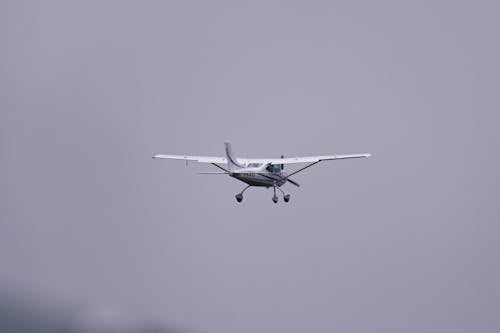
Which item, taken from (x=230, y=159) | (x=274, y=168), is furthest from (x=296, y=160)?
(x=230, y=159)

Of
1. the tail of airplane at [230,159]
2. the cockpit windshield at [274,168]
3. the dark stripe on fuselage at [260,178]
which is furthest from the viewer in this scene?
the cockpit windshield at [274,168]

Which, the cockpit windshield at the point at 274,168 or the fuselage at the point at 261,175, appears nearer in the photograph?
the fuselage at the point at 261,175

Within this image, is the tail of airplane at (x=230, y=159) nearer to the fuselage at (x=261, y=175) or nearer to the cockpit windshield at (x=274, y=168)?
the fuselage at (x=261, y=175)

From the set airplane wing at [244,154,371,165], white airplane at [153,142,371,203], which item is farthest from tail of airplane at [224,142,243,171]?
airplane wing at [244,154,371,165]

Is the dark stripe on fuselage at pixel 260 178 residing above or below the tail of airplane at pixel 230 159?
below

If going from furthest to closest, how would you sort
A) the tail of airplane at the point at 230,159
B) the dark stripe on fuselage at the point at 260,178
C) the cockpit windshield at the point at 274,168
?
the cockpit windshield at the point at 274,168
the dark stripe on fuselage at the point at 260,178
the tail of airplane at the point at 230,159

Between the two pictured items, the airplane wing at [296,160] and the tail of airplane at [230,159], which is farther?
the airplane wing at [296,160]

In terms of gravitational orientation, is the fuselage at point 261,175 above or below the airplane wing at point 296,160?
below

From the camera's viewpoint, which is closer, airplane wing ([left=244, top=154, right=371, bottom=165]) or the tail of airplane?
the tail of airplane

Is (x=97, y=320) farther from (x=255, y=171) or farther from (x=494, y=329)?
(x=494, y=329)

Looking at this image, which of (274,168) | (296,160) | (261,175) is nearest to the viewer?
(261,175)

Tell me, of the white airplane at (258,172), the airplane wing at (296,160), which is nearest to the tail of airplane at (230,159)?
the white airplane at (258,172)

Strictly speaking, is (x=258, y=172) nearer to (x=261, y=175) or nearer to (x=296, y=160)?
(x=261, y=175)

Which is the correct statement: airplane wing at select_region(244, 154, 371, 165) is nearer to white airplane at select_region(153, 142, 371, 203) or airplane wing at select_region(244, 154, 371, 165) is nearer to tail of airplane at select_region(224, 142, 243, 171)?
white airplane at select_region(153, 142, 371, 203)
